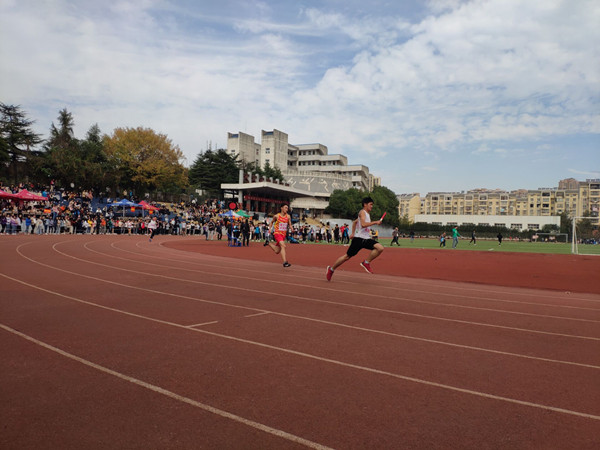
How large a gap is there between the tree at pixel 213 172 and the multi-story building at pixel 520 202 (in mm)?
83646

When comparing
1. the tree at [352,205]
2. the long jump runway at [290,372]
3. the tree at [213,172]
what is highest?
the tree at [213,172]

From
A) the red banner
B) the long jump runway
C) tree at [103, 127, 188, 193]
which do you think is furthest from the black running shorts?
the red banner

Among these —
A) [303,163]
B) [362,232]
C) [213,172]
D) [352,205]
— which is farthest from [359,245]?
[303,163]

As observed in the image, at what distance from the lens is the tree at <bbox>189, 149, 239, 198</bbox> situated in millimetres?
78062

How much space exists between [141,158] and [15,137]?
53.5 ft

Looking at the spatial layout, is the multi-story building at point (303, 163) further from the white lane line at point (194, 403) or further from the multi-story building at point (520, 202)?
the white lane line at point (194, 403)

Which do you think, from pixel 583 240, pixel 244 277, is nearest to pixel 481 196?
pixel 583 240

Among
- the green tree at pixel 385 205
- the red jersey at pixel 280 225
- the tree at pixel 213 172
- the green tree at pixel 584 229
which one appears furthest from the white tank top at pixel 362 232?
the green tree at pixel 385 205

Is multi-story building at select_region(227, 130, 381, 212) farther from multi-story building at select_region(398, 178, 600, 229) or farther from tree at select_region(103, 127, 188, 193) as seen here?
multi-story building at select_region(398, 178, 600, 229)

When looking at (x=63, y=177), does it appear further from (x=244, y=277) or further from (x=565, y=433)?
(x=565, y=433)

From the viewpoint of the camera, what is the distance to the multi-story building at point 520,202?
517 feet

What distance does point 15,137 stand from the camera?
5934 centimetres

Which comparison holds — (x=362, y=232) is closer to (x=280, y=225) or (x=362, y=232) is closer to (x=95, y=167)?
(x=280, y=225)

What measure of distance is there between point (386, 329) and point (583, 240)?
63.1 m
